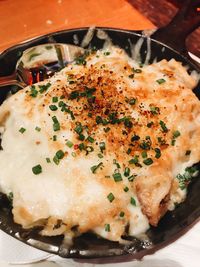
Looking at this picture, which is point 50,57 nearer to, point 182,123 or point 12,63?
point 12,63

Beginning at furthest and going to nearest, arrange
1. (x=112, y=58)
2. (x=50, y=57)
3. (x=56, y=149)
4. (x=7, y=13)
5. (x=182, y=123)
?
(x=7, y=13) → (x=50, y=57) → (x=112, y=58) → (x=182, y=123) → (x=56, y=149)

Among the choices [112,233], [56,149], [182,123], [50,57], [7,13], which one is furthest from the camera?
[7,13]

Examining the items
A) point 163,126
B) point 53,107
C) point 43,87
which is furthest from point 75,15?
point 163,126

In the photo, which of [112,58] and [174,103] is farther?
[112,58]

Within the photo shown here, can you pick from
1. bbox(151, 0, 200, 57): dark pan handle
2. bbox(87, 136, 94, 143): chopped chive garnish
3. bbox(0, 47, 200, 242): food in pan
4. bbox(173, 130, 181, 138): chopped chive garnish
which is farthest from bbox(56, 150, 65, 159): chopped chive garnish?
bbox(151, 0, 200, 57): dark pan handle

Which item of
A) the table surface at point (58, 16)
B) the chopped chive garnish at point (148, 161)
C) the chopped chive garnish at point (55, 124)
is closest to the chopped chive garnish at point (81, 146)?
the chopped chive garnish at point (55, 124)

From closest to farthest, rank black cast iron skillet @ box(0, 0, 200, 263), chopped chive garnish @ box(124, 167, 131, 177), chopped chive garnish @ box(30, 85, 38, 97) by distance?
black cast iron skillet @ box(0, 0, 200, 263)
chopped chive garnish @ box(124, 167, 131, 177)
chopped chive garnish @ box(30, 85, 38, 97)

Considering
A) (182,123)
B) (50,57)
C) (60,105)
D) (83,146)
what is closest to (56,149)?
(83,146)

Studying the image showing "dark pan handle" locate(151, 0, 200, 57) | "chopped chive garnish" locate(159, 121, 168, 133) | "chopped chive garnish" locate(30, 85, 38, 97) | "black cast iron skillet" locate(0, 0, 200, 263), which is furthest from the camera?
"dark pan handle" locate(151, 0, 200, 57)

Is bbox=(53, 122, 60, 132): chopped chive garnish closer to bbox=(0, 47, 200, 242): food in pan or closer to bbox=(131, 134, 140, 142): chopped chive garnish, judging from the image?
bbox=(0, 47, 200, 242): food in pan
